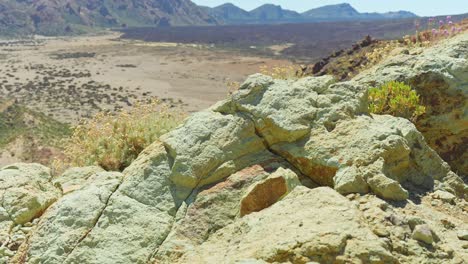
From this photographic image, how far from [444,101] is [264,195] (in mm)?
3257

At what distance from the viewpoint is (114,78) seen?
6103 centimetres

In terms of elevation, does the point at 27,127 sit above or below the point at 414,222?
below

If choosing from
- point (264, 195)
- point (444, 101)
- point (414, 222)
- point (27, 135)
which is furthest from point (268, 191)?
point (27, 135)

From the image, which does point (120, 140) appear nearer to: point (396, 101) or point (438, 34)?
point (396, 101)

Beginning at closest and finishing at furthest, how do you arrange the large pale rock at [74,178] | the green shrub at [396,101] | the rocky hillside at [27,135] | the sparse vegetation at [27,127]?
the large pale rock at [74,178]
the green shrub at [396,101]
the rocky hillside at [27,135]
the sparse vegetation at [27,127]

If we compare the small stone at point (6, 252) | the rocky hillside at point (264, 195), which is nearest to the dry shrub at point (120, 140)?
the rocky hillside at point (264, 195)

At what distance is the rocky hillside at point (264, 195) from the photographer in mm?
4000

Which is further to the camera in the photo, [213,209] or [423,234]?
[213,209]

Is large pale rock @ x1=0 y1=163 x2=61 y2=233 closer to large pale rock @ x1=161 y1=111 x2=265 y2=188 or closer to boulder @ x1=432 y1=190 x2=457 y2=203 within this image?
large pale rock @ x1=161 y1=111 x2=265 y2=188

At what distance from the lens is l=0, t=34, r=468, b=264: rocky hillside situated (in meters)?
4.00

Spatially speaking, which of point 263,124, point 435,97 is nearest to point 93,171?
point 263,124

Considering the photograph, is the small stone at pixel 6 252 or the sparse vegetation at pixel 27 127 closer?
the small stone at pixel 6 252

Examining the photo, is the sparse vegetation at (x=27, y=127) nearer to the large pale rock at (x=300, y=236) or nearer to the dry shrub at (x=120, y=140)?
the dry shrub at (x=120, y=140)

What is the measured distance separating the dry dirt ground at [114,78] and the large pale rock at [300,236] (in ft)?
112
